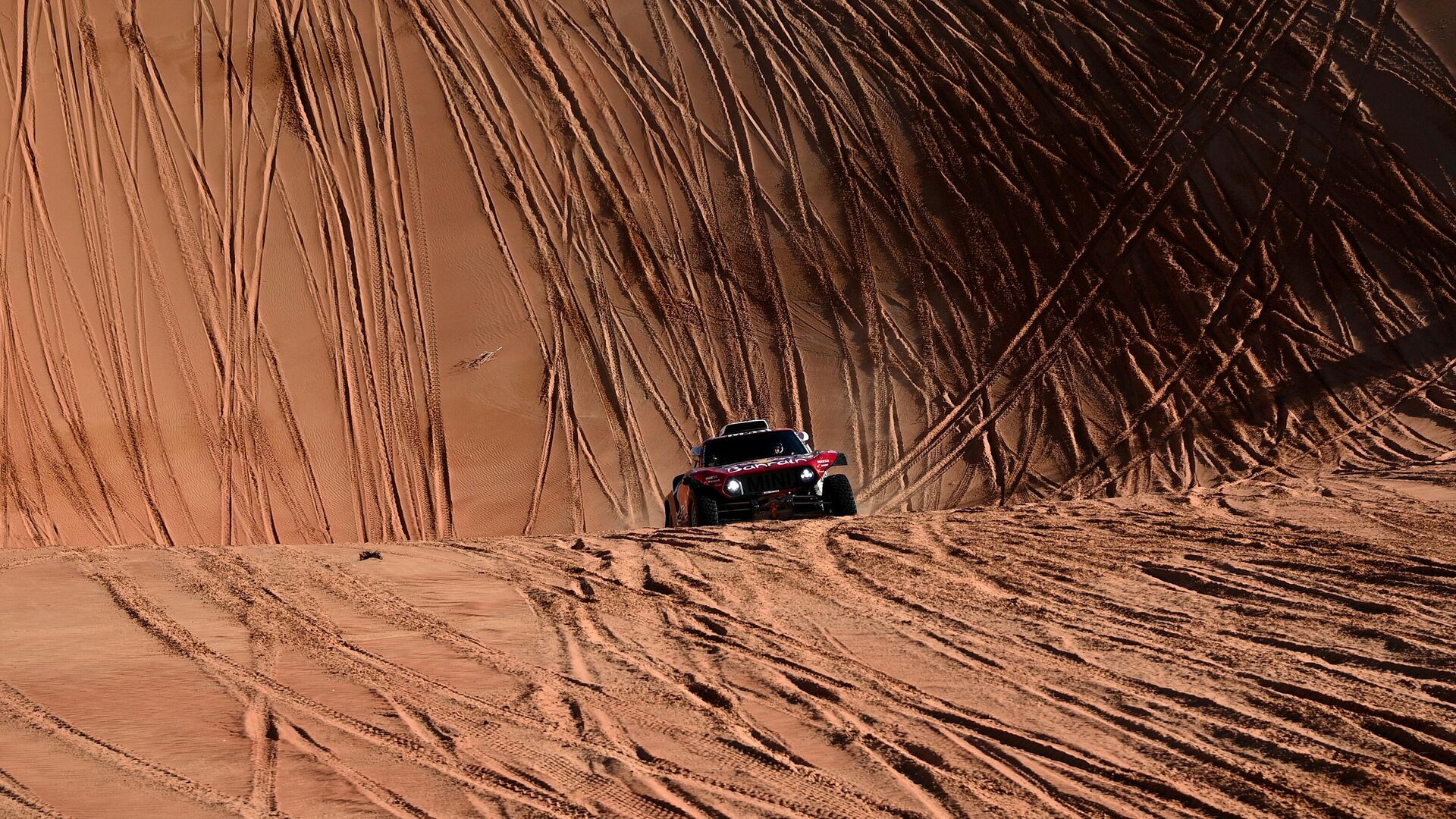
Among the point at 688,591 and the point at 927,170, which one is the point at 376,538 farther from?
the point at 927,170

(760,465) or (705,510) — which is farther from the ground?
(760,465)

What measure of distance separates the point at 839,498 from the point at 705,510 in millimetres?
1407

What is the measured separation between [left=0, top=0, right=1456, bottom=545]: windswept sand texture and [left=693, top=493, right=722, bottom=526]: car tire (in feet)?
15.2

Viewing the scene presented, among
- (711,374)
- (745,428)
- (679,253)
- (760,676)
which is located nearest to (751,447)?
(745,428)

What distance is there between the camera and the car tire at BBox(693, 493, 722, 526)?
1127 centimetres

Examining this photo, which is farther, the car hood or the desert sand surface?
the car hood

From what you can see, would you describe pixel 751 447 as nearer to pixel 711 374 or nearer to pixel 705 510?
pixel 705 510

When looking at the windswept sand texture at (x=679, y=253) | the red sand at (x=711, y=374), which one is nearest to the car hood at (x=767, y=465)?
the red sand at (x=711, y=374)

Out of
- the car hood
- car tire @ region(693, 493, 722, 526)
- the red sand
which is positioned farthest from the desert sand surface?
the car hood

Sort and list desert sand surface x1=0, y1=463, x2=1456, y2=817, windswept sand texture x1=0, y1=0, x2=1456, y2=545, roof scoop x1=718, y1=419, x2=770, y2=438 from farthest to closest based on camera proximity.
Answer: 1. windswept sand texture x1=0, y1=0, x2=1456, y2=545
2. roof scoop x1=718, y1=419, x2=770, y2=438
3. desert sand surface x1=0, y1=463, x2=1456, y2=817

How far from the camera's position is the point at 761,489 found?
11484 millimetres

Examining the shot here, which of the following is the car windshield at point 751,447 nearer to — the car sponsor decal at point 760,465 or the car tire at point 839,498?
the car sponsor decal at point 760,465

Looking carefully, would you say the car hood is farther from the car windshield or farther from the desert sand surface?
the desert sand surface

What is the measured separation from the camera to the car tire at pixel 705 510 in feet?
37.0
